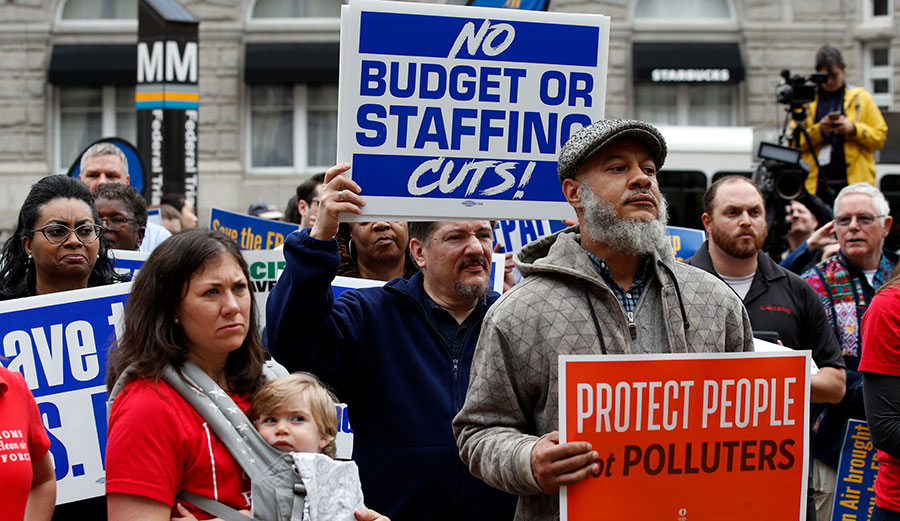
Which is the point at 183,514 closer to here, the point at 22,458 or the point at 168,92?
the point at 22,458

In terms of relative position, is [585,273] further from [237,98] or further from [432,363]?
[237,98]

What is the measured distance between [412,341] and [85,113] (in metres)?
19.8

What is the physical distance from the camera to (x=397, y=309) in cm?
361

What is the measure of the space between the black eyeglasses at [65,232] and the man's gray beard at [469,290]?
1514 millimetres

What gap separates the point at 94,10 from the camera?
2136 cm

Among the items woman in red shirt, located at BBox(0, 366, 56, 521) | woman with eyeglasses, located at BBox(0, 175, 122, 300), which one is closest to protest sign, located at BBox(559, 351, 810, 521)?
woman in red shirt, located at BBox(0, 366, 56, 521)

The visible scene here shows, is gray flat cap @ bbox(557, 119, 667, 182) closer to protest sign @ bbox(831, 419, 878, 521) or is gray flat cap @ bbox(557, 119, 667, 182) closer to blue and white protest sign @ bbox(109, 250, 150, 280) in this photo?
protest sign @ bbox(831, 419, 878, 521)

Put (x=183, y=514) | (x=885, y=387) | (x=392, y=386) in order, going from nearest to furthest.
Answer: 1. (x=183, y=514)
2. (x=392, y=386)
3. (x=885, y=387)

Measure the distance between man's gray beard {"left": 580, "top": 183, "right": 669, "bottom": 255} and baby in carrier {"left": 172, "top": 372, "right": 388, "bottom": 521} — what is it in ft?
2.84

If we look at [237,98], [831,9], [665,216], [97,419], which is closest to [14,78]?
[237,98]

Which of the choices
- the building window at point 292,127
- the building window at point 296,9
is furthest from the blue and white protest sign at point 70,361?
the building window at point 296,9

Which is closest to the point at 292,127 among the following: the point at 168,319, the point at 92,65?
the point at 92,65

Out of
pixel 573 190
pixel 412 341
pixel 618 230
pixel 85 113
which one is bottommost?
pixel 412 341

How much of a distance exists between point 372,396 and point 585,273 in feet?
3.66
